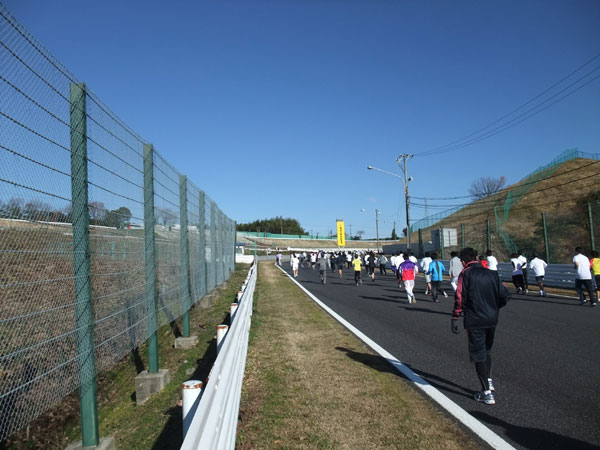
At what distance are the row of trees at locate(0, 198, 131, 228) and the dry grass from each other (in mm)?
2358

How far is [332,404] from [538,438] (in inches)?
77.4

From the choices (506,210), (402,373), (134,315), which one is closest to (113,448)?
(134,315)

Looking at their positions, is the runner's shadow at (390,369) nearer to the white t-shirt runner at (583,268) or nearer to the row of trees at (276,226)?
the white t-shirt runner at (583,268)

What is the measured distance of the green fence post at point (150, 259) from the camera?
532cm

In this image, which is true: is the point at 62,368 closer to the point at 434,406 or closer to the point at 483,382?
the point at 434,406

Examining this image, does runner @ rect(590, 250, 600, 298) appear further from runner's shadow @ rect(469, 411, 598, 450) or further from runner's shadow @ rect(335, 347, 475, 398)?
runner's shadow @ rect(469, 411, 598, 450)

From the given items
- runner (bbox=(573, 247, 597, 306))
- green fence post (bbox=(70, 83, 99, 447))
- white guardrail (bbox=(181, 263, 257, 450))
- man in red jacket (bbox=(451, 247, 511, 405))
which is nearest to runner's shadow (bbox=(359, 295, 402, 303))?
runner (bbox=(573, 247, 597, 306))

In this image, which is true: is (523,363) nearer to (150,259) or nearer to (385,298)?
(150,259)

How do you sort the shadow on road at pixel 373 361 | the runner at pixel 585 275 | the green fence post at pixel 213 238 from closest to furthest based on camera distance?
the shadow on road at pixel 373 361 → the green fence post at pixel 213 238 → the runner at pixel 585 275

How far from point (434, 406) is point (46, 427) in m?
4.20

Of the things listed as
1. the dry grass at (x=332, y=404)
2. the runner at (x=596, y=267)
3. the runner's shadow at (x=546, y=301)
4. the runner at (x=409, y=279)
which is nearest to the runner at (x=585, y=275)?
the runner's shadow at (x=546, y=301)

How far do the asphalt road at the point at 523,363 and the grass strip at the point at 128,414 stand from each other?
308cm

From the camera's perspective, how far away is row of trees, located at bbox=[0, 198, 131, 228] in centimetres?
251

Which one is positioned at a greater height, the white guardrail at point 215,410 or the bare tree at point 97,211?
the bare tree at point 97,211
